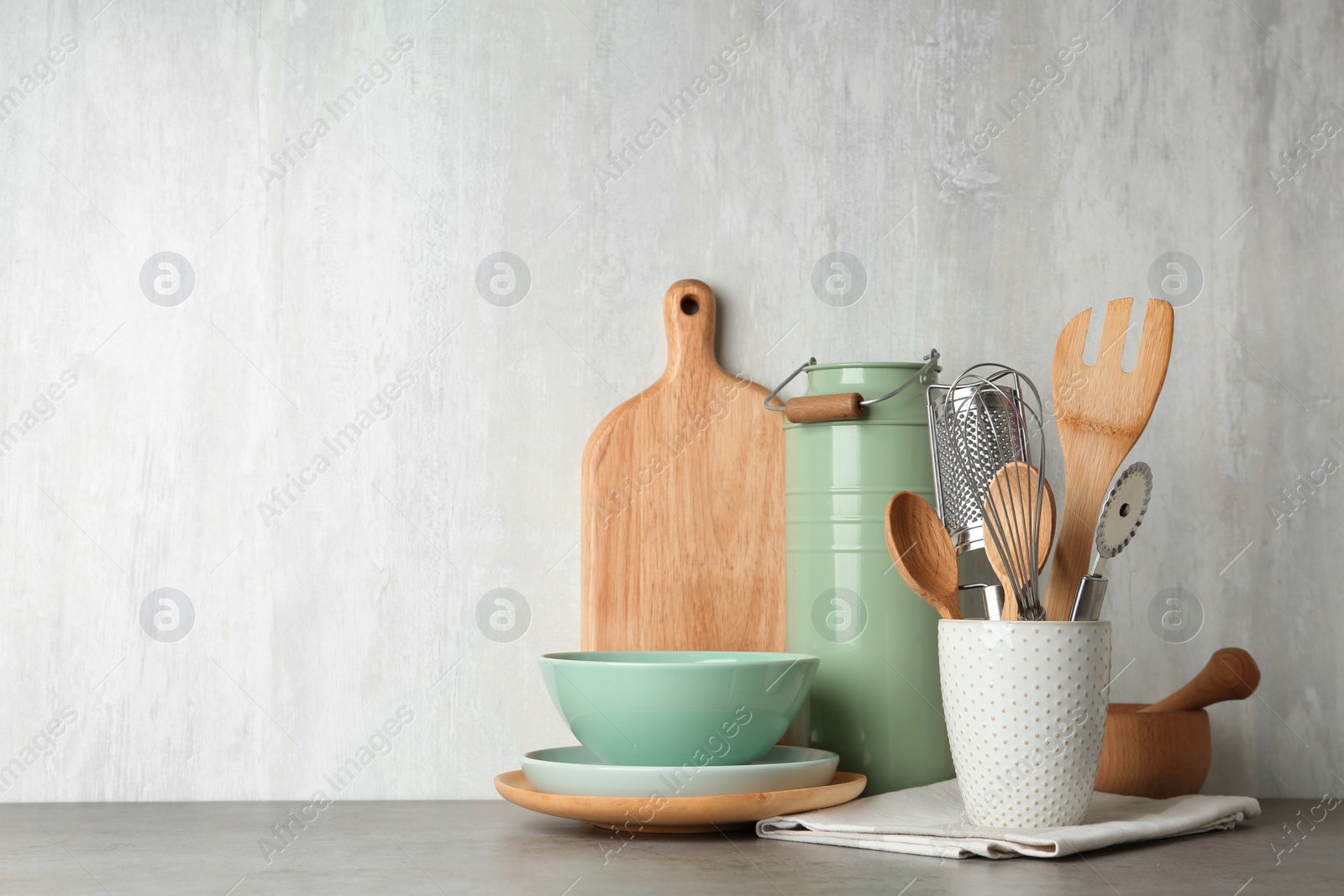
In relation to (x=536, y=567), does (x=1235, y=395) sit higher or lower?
higher

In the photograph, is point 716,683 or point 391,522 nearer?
point 716,683

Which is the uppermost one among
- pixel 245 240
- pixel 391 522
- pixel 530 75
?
pixel 530 75

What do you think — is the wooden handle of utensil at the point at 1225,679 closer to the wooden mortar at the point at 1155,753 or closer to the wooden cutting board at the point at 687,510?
the wooden mortar at the point at 1155,753

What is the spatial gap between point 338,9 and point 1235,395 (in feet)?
3.04

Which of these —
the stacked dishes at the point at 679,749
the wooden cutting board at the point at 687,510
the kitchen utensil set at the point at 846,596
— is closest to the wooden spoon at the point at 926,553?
the kitchen utensil set at the point at 846,596

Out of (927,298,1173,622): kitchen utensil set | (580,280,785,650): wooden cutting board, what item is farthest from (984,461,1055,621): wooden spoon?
(580,280,785,650): wooden cutting board

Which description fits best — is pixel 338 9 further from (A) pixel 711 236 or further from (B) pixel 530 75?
(A) pixel 711 236

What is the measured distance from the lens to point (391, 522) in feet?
3.36

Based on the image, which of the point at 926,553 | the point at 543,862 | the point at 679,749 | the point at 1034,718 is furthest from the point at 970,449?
the point at 543,862

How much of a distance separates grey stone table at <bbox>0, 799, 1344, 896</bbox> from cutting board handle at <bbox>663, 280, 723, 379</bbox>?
417 millimetres

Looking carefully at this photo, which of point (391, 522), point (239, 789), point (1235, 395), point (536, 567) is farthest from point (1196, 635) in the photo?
point (239, 789)

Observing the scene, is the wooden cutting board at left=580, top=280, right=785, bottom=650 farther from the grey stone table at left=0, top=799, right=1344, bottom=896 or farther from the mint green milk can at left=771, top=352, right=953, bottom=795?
the grey stone table at left=0, top=799, right=1344, bottom=896

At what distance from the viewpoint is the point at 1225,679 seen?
87cm

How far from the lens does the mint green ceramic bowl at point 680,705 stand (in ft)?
2.61
